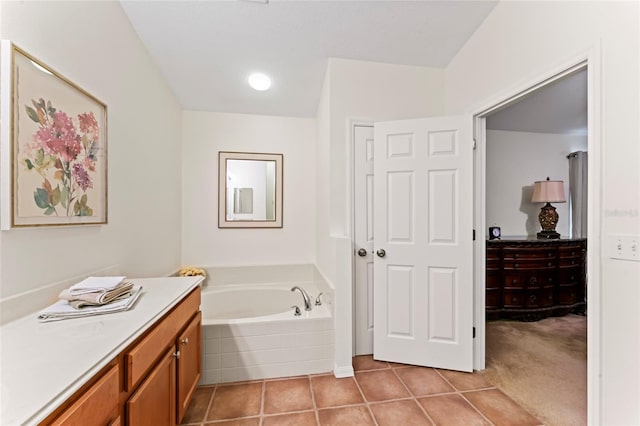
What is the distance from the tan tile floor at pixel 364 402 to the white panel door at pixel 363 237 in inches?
13.2

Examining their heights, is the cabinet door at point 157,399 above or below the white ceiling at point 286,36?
below

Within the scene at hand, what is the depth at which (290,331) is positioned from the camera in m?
2.00

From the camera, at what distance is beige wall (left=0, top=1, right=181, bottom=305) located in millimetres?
1112

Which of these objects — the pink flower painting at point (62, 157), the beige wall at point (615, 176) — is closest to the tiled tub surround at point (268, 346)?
the pink flower painting at point (62, 157)

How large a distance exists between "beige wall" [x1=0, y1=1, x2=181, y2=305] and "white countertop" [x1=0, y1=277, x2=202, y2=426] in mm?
279

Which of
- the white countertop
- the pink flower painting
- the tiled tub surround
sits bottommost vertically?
the tiled tub surround

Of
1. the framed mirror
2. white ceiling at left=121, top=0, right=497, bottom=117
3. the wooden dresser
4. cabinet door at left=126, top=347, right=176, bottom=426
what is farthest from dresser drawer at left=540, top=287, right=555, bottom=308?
cabinet door at left=126, top=347, right=176, bottom=426

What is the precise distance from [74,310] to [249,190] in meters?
2.11

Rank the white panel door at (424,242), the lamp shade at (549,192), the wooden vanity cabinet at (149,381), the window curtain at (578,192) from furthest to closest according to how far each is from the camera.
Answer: the window curtain at (578,192) → the lamp shade at (549,192) → the white panel door at (424,242) → the wooden vanity cabinet at (149,381)

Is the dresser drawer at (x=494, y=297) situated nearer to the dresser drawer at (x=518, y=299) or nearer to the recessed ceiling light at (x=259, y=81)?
the dresser drawer at (x=518, y=299)

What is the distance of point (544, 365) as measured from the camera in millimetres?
2139

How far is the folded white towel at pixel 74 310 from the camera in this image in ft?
3.38

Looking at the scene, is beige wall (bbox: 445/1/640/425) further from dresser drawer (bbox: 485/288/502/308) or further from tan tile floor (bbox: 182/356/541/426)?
dresser drawer (bbox: 485/288/502/308)

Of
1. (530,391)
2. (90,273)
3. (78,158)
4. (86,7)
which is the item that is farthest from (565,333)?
(86,7)
